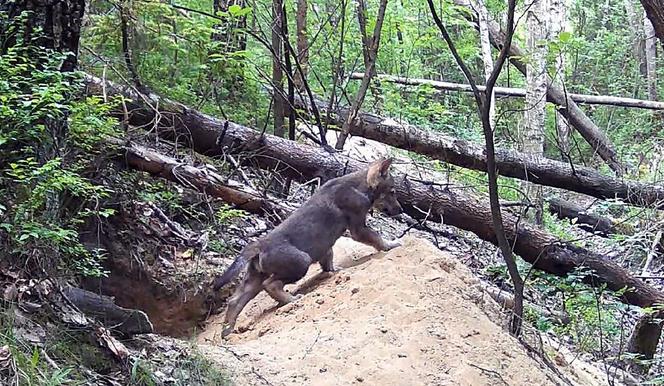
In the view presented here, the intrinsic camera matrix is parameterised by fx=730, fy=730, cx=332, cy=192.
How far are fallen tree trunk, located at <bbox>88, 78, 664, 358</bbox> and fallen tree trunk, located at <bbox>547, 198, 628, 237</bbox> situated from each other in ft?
4.60

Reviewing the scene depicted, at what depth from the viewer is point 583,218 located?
10.3 metres

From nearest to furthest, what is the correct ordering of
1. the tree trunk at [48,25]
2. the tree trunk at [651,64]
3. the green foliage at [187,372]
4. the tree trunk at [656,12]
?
the green foliage at [187,372] → the tree trunk at [48,25] → the tree trunk at [656,12] → the tree trunk at [651,64]

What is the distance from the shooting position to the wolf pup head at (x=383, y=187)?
7.30 metres

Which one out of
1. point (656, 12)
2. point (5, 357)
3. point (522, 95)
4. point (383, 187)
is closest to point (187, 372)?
point (5, 357)

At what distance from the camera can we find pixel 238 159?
803 cm

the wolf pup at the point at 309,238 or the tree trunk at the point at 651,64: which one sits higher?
the tree trunk at the point at 651,64

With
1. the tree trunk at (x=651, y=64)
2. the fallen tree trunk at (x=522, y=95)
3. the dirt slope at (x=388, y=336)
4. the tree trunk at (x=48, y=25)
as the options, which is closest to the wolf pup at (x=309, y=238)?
the dirt slope at (x=388, y=336)

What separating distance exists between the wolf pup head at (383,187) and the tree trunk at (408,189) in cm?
61

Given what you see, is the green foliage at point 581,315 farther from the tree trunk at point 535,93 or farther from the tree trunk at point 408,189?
the tree trunk at point 535,93

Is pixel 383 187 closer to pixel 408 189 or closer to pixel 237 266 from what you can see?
pixel 408 189

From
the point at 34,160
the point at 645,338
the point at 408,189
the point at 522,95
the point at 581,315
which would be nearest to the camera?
the point at 34,160

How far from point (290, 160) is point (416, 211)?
1.52m

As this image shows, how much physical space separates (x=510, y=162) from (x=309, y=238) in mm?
3996

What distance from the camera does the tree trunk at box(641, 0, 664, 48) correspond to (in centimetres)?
501
